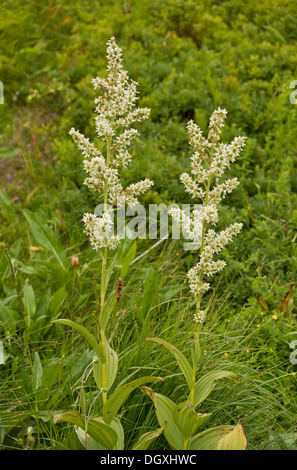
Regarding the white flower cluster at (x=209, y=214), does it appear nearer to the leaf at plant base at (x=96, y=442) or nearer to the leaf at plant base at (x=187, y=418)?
the leaf at plant base at (x=187, y=418)

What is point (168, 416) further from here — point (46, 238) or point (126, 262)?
point (46, 238)

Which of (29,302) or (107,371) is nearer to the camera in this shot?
(107,371)

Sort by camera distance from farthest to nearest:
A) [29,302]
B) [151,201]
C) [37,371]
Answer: [151,201] < [29,302] < [37,371]

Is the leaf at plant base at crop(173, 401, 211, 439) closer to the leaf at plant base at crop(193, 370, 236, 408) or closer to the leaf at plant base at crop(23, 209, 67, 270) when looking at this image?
the leaf at plant base at crop(193, 370, 236, 408)

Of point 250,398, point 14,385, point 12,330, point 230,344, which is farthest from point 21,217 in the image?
point 250,398

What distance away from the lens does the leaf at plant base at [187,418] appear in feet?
7.97

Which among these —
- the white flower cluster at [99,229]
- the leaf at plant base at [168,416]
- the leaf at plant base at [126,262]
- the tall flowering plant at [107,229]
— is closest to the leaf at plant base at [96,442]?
the tall flowering plant at [107,229]

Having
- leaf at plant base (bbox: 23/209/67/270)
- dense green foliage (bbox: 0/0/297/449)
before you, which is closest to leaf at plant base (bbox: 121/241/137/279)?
dense green foliage (bbox: 0/0/297/449)

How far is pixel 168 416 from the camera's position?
8.42 feet

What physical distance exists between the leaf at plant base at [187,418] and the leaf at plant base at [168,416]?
0.11 ft

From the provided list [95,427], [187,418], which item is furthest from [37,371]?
[187,418]

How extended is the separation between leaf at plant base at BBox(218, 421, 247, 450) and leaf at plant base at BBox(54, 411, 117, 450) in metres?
0.55

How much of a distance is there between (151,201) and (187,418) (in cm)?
262

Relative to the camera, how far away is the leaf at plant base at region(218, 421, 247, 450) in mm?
2461
